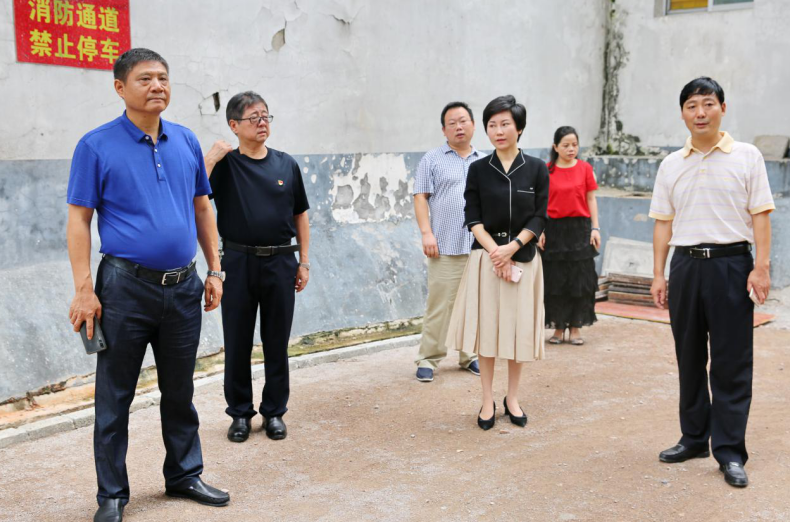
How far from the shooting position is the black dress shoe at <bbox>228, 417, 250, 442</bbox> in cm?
465

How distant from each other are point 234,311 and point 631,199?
626 centimetres

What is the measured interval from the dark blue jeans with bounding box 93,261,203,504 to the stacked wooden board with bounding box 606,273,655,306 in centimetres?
619

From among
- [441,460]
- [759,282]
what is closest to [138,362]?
[441,460]

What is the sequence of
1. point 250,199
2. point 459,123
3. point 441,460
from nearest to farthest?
point 441,460 → point 250,199 → point 459,123

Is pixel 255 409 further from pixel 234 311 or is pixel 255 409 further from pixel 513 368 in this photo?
pixel 513 368

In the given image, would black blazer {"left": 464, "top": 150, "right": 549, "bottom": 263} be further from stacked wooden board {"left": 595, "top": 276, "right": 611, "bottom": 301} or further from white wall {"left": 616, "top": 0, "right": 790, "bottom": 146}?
white wall {"left": 616, "top": 0, "right": 790, "bottom": 146}

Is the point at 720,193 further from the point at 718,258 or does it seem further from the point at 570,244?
the point at 570,244

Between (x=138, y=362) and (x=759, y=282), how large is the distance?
2879mm

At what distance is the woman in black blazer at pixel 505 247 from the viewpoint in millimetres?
4773

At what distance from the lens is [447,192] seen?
591 cm

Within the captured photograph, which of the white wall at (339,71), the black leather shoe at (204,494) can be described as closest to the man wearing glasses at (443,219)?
the white wall at (339,71)

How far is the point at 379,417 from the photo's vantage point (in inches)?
204

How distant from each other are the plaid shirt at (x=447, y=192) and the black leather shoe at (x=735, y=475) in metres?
2.41

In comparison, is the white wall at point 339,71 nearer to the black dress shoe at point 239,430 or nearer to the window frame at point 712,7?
the window frame at point 712,7
